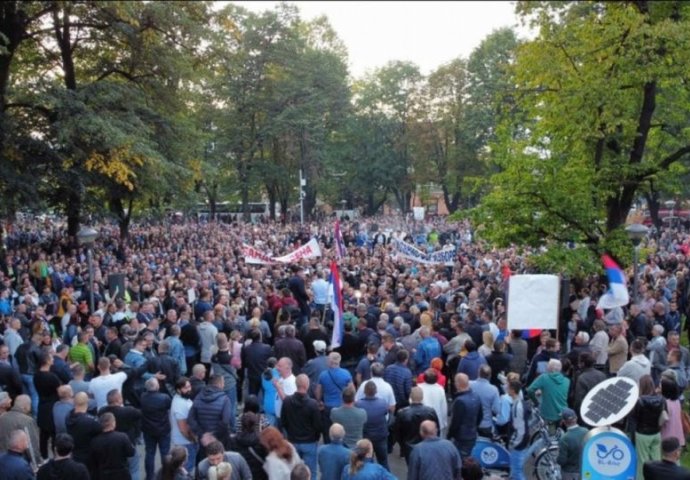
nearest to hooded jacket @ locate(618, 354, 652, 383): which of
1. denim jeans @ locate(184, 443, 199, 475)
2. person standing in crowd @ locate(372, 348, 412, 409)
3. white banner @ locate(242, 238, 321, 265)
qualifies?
person standing in crowd @ locate(372, 348, 412, 409)

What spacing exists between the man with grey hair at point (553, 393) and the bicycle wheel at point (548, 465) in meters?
0.62

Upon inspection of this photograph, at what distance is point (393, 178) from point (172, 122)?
133 ft

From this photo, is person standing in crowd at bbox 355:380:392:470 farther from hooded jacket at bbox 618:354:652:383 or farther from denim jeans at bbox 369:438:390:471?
hooded jacket at bbox 618:354:652:383

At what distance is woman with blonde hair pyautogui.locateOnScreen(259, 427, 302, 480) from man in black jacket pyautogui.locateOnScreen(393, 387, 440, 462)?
1.86 metres

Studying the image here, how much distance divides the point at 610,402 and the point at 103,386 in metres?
6.06

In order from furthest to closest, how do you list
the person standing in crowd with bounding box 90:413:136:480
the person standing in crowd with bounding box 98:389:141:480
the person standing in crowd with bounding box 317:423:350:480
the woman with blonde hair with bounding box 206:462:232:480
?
the person standing in crowd with bounding box 98:389:141:480
the person standing in crowd with bounding box 90:413:136:480
the person standing in crowd with bounding box 317:423:350:480
the woman with blonde hair with bounding box 206:462:232:480

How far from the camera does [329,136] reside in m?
63.2

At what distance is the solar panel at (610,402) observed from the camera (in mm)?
6966

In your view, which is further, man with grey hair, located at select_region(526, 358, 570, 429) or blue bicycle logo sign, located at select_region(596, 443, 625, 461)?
man with grey hair, located at select_region(526, 358, 570, 429)

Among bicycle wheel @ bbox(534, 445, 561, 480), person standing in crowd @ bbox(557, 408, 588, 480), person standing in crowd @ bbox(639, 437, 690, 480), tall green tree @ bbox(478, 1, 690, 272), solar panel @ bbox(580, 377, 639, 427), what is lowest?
bicycle wheel @ bbox(534, 445, 561, 480)

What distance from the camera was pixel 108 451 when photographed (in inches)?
301

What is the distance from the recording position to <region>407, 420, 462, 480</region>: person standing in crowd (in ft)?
23.7

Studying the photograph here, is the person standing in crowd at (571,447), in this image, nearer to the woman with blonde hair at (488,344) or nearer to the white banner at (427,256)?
the woman with blonde hair at (488,344)

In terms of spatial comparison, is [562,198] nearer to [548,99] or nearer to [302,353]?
[548,99]
